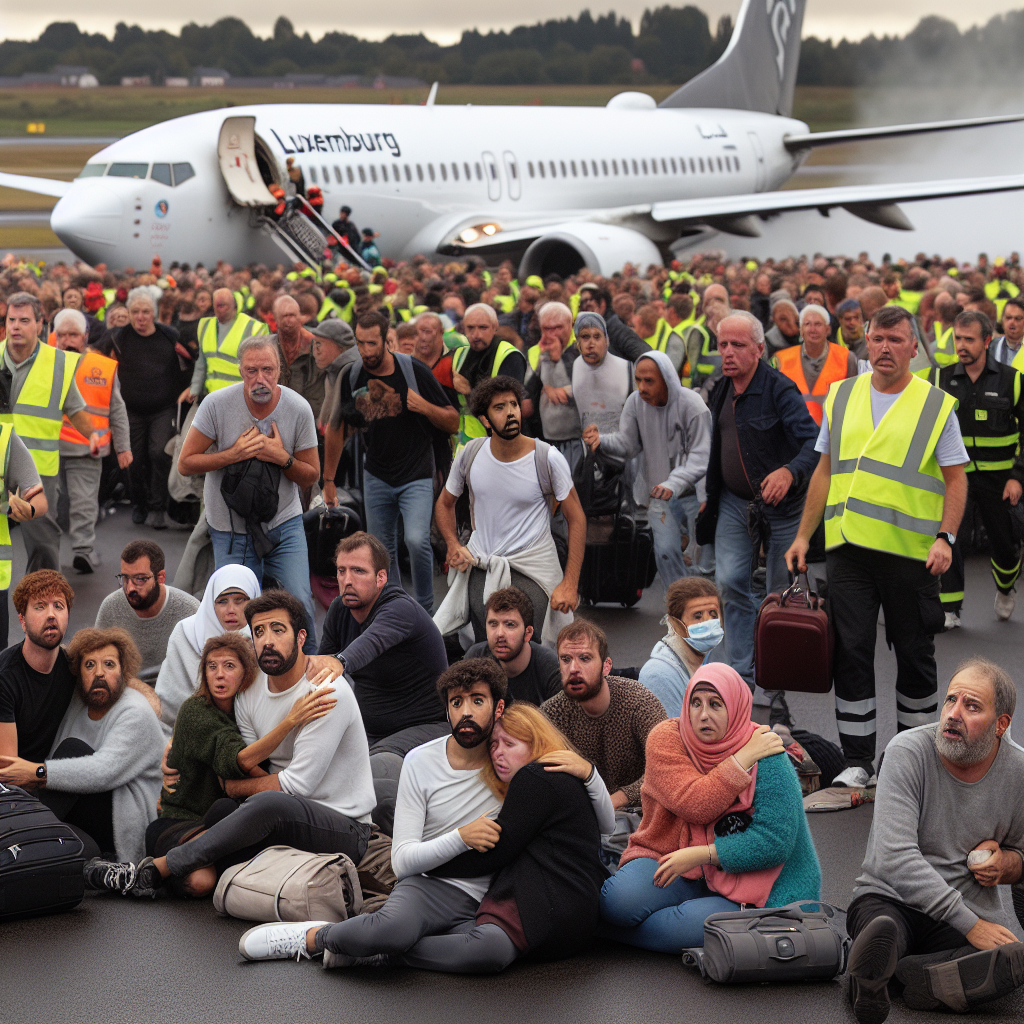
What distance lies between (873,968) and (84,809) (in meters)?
3.00

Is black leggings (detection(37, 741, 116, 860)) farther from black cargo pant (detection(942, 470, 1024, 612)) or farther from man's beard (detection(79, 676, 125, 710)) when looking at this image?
black cargo pant (detection(942, 470, 1024, 612))

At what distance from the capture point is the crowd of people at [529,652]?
4.79 meters

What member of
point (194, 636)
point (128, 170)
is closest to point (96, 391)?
point (194, 636)

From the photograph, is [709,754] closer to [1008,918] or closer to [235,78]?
[1008,918]

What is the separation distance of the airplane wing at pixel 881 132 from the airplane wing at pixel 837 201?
600 centimetres

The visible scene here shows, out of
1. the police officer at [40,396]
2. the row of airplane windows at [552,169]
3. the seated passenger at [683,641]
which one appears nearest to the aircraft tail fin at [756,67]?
the row of airplane windows at [552,169]

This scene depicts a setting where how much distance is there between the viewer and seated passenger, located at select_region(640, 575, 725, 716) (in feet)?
19.8

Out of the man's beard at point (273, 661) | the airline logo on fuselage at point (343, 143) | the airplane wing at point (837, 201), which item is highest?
the airline logo on fuselage at point (343, 143)

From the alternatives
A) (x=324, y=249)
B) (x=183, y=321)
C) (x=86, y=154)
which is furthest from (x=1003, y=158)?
(x=183, y=321)

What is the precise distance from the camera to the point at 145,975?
15.8ft

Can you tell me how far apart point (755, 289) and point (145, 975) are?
549 inches

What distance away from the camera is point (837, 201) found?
27.2 m

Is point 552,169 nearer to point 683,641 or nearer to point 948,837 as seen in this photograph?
point 683,641

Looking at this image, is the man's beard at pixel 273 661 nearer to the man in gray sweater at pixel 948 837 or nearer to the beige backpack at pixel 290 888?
the beige backpack at pixel 290 888
